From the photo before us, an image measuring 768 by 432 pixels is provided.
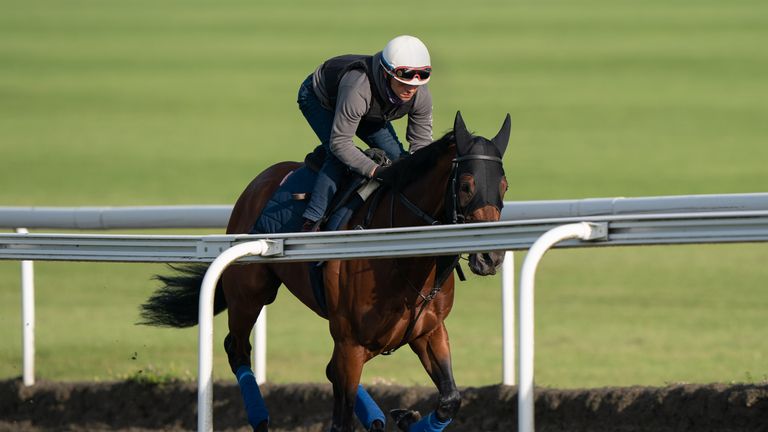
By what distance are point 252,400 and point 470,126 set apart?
1473 cm

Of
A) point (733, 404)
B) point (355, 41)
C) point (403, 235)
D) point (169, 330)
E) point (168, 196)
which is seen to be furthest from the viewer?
point (355, 41)

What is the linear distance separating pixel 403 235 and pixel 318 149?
5.23 ft

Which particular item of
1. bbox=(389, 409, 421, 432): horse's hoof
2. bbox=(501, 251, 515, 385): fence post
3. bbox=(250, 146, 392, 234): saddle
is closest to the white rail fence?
bbox=(250, 146, 392, 234): saddle

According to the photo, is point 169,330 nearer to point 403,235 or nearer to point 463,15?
point 403,235

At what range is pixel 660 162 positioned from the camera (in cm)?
1852

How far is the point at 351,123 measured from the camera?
4.83 m

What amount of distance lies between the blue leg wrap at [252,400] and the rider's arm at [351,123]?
1009 millimetres

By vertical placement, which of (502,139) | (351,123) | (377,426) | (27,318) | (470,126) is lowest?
(377,426)

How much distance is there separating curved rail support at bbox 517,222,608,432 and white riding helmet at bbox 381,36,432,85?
Result: 1.54 m

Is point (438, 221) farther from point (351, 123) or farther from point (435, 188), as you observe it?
point (351, 123)

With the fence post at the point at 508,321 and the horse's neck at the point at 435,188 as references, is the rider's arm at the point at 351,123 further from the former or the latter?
the fence post at the point at 508,321

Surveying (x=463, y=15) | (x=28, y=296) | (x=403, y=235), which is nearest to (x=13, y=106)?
(x=463, y=15)

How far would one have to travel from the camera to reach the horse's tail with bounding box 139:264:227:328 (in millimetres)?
5816

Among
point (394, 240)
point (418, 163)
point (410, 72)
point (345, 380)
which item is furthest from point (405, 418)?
point (394, 240)
